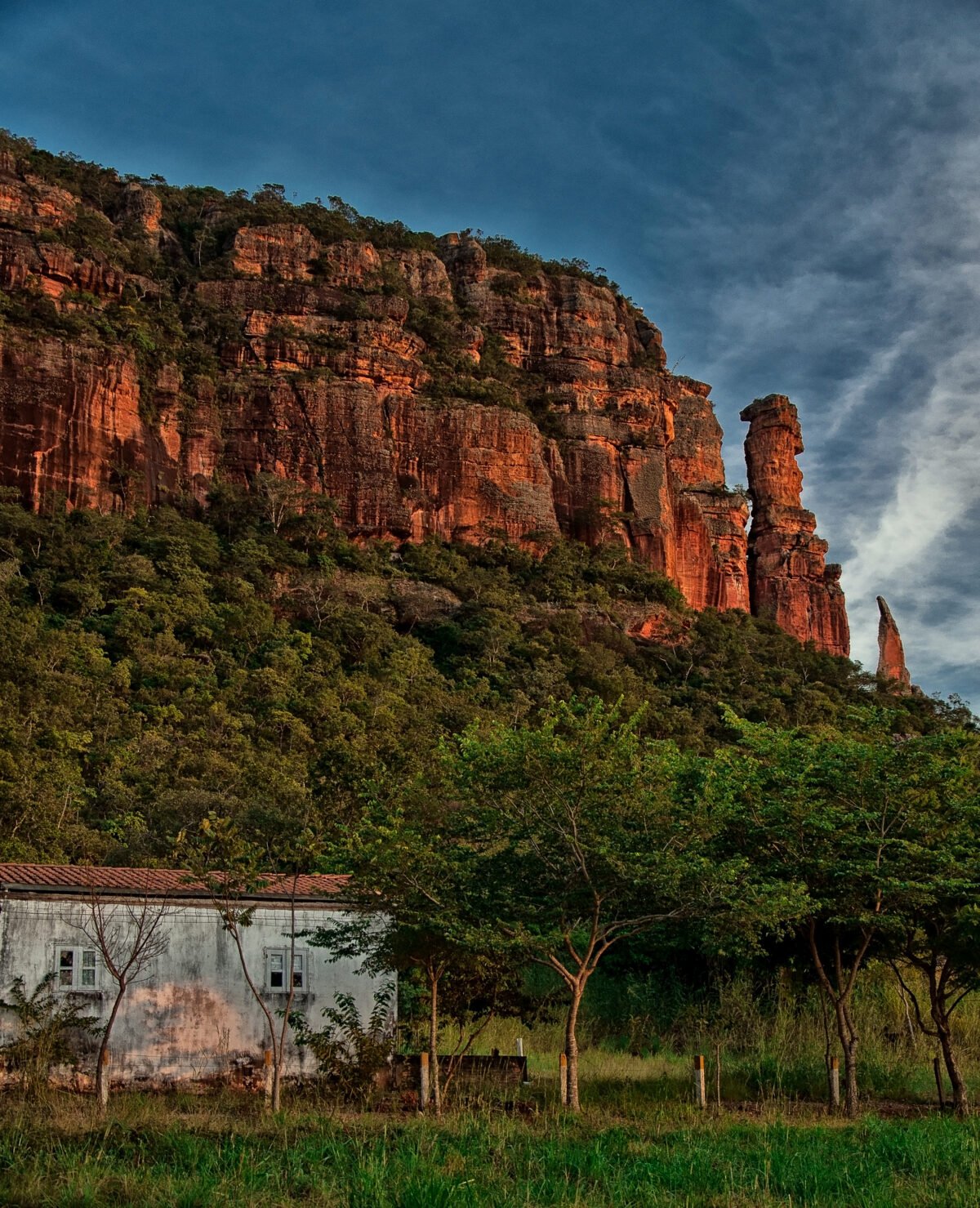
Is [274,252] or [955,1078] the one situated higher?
[274,252]

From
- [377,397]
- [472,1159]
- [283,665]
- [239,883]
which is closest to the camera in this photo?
[472,1159]

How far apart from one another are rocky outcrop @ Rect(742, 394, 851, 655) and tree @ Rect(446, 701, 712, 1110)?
3098 inches

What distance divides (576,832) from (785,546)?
280 ft

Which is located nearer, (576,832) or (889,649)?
(576,832)

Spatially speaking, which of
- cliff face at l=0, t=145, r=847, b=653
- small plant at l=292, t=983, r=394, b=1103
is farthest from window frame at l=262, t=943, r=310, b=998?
cliff face at l=0, t=145, r=847, b=653

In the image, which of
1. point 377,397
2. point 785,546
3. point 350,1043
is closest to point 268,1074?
point 350,1043

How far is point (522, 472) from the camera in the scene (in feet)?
274

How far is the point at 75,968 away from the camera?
2138cm

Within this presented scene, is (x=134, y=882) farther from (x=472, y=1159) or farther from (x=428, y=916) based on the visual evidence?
(x=472, y=1159)

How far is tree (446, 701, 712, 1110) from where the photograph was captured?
17.9 metres

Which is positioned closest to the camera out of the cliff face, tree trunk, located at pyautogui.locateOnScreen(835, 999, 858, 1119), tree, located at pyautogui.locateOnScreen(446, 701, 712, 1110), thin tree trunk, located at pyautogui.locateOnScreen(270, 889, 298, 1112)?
tree, located at pyautogui.locateOnScreen(446, 701, 712, 1110)

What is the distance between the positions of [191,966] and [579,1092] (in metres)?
7.41

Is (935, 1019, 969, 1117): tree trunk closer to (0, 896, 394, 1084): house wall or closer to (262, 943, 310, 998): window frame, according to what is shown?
(0, 896, 394, 1084): house wall

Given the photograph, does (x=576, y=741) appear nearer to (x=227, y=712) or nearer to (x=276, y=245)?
(x=227, y=712)
